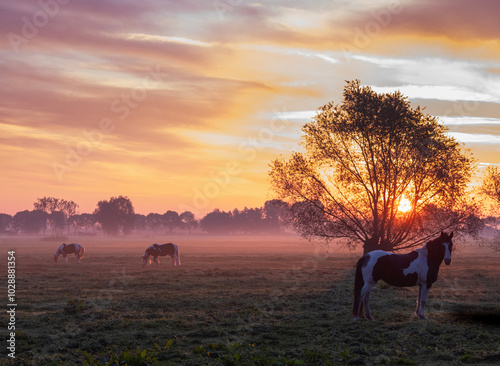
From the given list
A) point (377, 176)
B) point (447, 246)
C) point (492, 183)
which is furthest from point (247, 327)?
point (492, 183)

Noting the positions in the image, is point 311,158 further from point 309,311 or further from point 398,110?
point 309,311

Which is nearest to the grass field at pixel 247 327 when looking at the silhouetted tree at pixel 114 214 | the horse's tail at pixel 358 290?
the horse's tail at pixel 358 290

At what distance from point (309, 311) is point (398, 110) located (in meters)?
18.8

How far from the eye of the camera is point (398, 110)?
1276 inches

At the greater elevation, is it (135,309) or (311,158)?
(311,158)

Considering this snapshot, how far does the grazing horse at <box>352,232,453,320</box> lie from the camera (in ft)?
54.7

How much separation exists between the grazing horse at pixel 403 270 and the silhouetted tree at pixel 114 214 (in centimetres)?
15772

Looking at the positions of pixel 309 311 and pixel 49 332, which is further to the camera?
pixel 309 311

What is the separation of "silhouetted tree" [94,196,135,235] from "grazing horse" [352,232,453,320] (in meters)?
158

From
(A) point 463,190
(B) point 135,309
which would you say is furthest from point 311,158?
(B) point 135,309

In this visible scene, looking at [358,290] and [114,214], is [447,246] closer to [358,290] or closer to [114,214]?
[358,290]

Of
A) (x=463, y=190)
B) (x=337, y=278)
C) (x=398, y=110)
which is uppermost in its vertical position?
(x=398, y=110)

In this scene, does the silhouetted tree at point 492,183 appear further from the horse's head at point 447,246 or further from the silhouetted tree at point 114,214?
the silhouetted tree at point 114,214

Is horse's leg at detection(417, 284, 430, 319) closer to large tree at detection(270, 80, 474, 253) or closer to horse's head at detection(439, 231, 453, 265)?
horse's head at detection(439, 231, 453, 265)
